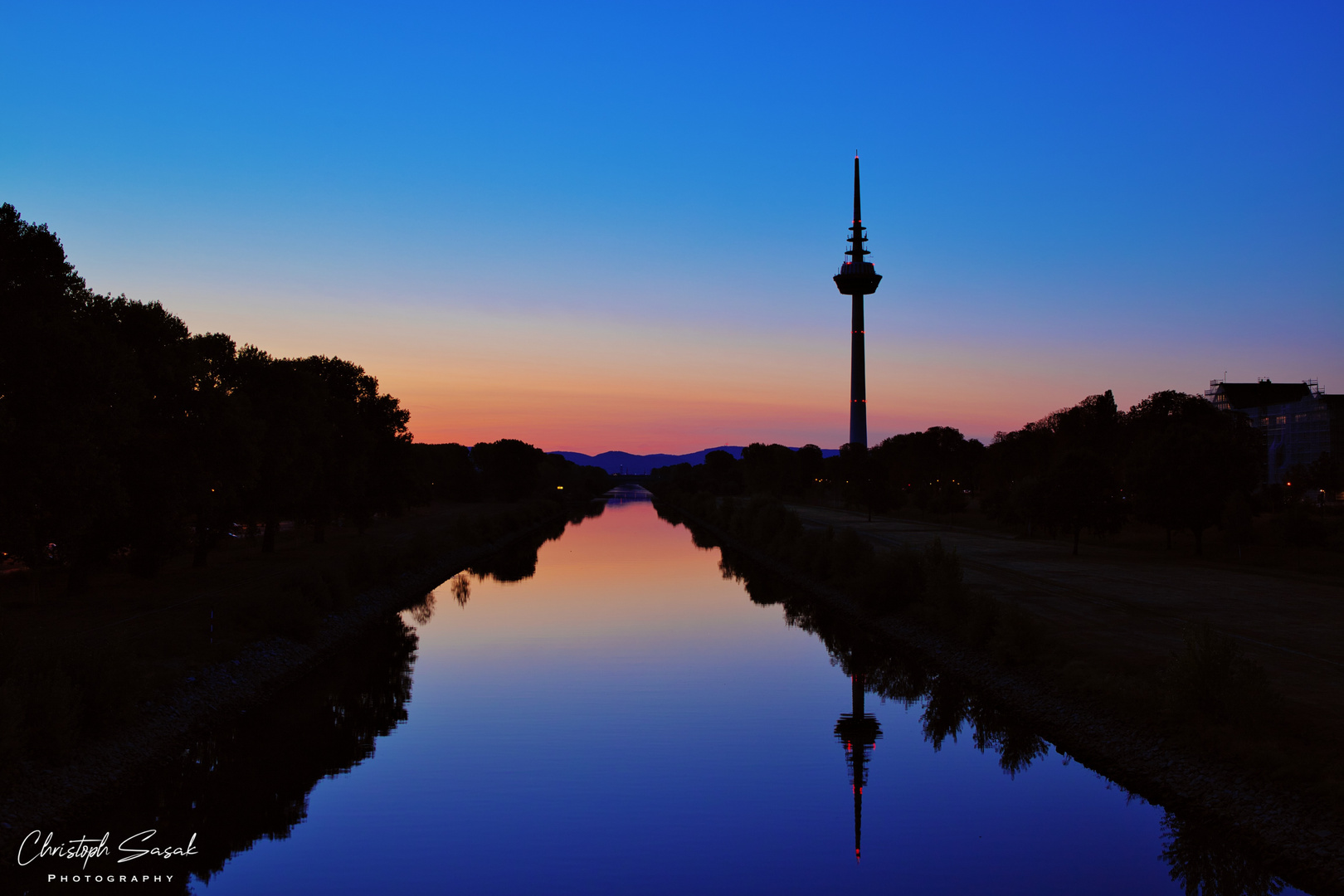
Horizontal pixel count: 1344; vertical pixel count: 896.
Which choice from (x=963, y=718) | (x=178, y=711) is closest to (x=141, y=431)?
(x=178, y=711)

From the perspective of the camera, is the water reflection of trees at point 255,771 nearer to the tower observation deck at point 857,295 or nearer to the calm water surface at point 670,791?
the calm water surface at point 670,791

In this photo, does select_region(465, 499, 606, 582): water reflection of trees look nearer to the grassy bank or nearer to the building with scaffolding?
the grassy bank

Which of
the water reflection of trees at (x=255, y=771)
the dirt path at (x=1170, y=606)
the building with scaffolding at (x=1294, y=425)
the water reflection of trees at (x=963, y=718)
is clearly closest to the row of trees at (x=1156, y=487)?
the dirt path at (x=1170, y=606)

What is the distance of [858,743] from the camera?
21828mm

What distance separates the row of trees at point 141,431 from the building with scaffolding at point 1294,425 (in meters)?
120

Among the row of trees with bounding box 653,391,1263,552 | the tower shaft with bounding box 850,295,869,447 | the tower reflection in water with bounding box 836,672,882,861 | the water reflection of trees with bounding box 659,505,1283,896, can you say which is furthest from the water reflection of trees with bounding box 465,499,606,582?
the tower shaft with bounding box 850,295,869,447

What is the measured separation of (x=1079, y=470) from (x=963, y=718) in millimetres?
36672

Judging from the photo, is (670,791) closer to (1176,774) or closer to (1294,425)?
(1176,774)

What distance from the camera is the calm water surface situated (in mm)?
14344

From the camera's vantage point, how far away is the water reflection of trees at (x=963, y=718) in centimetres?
1388

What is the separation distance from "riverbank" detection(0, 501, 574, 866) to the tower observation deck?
475 feet

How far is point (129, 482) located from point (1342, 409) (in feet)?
516

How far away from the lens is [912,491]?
439 ft

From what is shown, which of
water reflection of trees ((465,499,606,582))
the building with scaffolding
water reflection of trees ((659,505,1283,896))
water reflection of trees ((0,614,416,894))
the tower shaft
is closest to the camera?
water reflection of trees ((659,505,1283,896))
